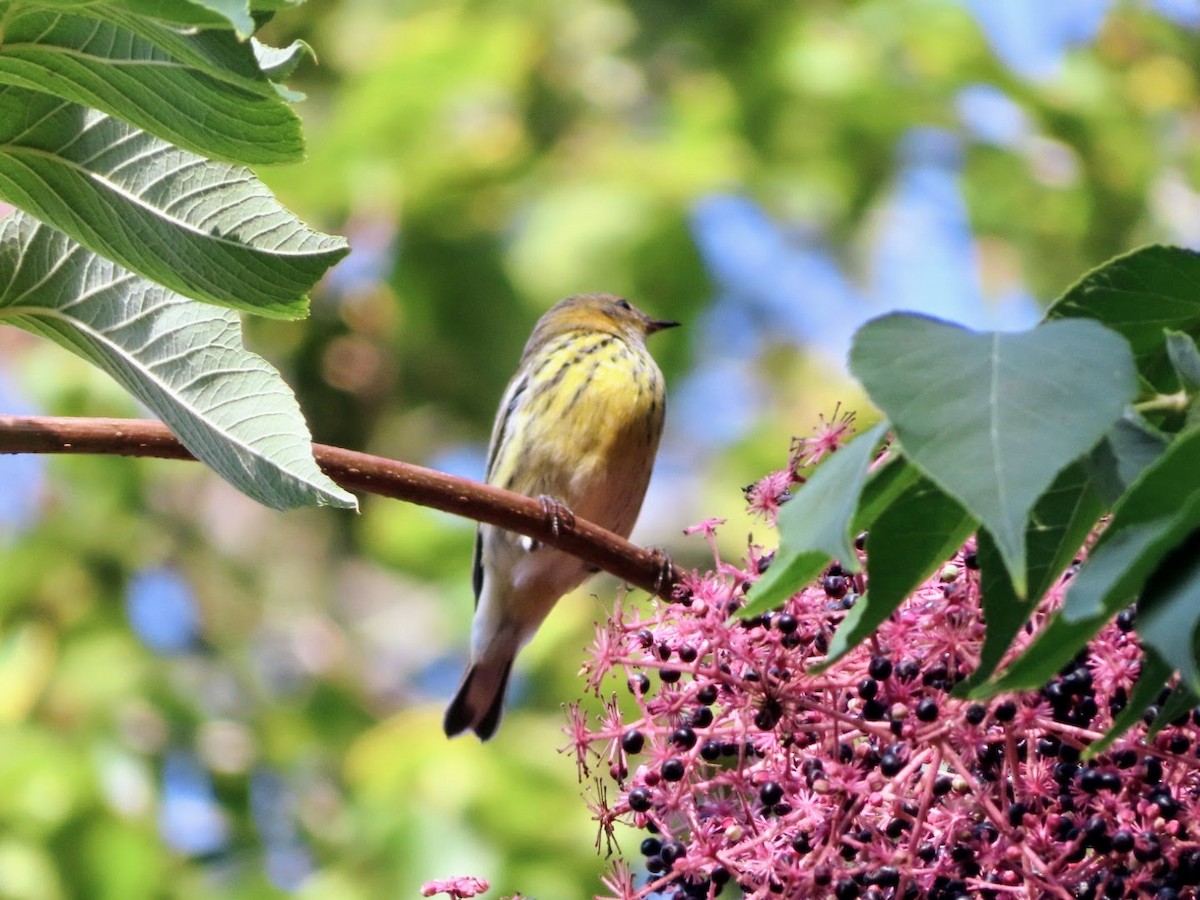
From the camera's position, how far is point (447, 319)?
28.2 ft

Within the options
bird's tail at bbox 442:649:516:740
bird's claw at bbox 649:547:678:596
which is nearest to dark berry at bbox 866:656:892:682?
bird's claw at bbox 649:547:678:596

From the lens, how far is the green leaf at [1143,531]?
1.23m

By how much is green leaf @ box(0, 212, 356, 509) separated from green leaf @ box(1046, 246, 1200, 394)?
2.78 ft

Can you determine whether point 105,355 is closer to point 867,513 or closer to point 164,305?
point 164,305

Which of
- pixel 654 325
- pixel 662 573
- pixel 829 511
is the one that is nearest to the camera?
pixel 829 511

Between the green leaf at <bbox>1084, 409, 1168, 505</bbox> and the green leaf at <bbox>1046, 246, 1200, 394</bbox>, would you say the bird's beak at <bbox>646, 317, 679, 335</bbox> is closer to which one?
the green leaf at <bbox>1046, 246, 1200, 394</bbox>

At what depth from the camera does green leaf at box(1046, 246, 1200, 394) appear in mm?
1600

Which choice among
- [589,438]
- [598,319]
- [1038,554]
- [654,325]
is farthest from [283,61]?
[654,325]

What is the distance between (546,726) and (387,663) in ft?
8.98

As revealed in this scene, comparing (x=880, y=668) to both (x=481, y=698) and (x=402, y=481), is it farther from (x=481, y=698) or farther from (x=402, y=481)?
(x=481, y=698)

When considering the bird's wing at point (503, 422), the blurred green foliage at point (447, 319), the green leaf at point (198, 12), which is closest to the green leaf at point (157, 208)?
the green leaf at point (198, 12)

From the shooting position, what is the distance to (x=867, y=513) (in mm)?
1575

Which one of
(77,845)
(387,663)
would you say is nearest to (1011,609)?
(77,845)

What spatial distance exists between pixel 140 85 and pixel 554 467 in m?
3.72
